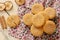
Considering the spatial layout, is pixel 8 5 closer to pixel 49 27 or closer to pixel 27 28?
pixel 27 28

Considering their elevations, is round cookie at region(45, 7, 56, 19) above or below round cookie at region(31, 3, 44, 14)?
below

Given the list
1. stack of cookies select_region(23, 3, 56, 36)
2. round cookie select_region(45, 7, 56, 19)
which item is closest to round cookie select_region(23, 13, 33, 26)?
stack of cookies select_region(23, 3, 56, 36)

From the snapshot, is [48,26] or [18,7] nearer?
[48,26]

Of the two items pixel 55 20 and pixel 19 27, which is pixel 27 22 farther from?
pixel 55 20

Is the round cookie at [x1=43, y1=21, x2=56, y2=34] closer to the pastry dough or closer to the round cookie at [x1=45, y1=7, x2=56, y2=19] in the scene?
the round cookie at [x1=45, y1=7, x2=56, y2=19]

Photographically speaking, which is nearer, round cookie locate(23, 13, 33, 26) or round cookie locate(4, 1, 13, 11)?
round cookie locate(23, 13, 33, 26)

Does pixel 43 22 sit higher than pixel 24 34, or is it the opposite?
pixel 43 22

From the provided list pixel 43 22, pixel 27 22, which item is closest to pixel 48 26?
pixel 43 22

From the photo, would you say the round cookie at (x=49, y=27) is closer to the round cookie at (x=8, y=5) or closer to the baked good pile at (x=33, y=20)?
the baked good pile at (x=33, y=20)
